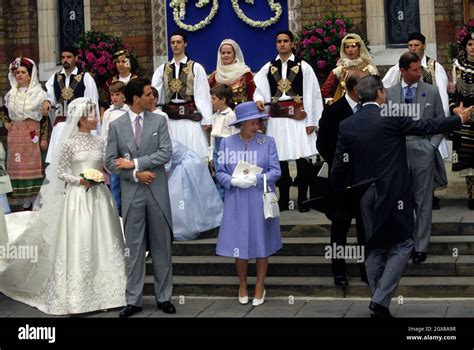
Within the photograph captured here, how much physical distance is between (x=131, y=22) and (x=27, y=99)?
3508 mm

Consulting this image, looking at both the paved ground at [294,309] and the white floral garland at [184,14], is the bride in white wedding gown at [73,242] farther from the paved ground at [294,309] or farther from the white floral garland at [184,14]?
the white floral garland at [184,14]

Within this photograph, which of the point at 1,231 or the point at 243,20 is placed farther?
the point at 243,20

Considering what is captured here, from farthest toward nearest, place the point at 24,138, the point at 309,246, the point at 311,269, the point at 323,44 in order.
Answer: the point at 323,44 → the point at 24,138 → the point at 309,246 → the point at 311,269

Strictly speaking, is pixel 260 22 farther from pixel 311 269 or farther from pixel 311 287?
pixel 311 287

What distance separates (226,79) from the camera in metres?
12.8

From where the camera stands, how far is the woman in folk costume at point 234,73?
41.8ft

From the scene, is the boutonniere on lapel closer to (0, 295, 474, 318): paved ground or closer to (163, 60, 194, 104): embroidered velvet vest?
(0, 295, 474, 318): paved ground

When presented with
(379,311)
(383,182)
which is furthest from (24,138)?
(379,311)

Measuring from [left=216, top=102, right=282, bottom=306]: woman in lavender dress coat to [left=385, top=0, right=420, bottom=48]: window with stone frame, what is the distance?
6280mm

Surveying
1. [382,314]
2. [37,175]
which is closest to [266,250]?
[382,314]

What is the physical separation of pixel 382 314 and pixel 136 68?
856cm

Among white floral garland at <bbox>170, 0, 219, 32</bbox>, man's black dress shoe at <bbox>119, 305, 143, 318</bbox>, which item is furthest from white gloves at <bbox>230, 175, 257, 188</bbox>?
white floral garland at <bbox>170, 0, 219, 32</bbox>

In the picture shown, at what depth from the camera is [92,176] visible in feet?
34.1
